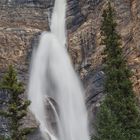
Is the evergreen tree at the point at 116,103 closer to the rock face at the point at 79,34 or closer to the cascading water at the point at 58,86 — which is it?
the rock face at the point at 79,34

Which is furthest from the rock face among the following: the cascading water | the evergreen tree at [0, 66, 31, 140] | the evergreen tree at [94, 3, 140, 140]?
the evergreen tree at [0, 66, 31, 140]

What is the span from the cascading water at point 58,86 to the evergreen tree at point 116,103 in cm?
1512

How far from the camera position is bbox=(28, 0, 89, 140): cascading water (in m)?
53.3

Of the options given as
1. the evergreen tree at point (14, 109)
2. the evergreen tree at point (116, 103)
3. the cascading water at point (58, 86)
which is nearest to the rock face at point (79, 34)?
the cascading water at point (58, 86)

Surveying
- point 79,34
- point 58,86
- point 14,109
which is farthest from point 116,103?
point 79,34

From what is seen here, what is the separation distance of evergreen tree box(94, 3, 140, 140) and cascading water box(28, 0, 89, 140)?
15.1m

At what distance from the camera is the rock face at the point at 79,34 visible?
5462cm

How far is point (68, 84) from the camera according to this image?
59031 mm

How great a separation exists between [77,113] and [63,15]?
17715 millimetres

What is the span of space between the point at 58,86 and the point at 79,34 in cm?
765

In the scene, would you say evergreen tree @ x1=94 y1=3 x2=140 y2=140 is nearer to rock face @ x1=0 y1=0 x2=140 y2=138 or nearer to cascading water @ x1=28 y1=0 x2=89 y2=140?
rock face @ x1=0 y1=0 x2=140 y2=138

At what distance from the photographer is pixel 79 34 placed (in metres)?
62.6

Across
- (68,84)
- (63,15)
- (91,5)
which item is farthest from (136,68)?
(63,15)

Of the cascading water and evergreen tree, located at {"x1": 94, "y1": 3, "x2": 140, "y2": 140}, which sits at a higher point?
the cascading water
